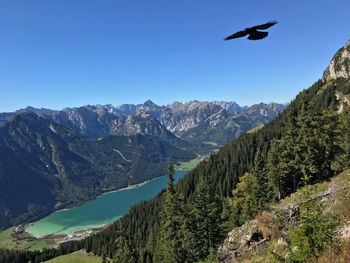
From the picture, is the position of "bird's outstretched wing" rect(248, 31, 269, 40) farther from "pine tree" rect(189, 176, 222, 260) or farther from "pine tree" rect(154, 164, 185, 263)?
"pine tree" rect(154, 164, 185, 263)

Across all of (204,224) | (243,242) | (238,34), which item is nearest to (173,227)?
(204,224)

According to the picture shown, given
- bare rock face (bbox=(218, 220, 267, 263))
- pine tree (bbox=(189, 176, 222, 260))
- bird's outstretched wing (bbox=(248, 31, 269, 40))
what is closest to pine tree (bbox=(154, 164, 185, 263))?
pine tree (bbox=(189, 176, 222, 260))

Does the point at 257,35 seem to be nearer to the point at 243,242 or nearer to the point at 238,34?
the point at 238,34

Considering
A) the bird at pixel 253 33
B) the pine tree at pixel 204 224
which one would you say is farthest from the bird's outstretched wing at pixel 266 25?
the pine tree at pixel 204 224

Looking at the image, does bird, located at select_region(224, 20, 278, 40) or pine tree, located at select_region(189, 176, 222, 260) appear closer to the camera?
bird, located at select_region(224, 20, 278, 40)

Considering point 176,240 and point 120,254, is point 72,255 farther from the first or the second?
point 176,240

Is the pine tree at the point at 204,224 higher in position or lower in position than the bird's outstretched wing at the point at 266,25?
lower

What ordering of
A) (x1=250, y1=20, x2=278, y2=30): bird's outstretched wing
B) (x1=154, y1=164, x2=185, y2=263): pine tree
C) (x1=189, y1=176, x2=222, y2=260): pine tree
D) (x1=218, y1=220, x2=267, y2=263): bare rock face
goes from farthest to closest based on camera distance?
(x1=189, y1=176, x2=222, y2=260): pine tree, (x1=154, y1=164, x2=185, y2=263): pine tree, (x1=218, y1=220, x2=267, y2=263): bare rock face, (x1=250, y1=20, x2=278, y2=30): bird's outstretched wing

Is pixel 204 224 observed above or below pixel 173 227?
below

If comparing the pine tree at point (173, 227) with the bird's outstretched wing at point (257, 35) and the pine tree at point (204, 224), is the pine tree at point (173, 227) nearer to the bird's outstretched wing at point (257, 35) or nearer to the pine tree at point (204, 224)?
the pine tree at point (204, 224)

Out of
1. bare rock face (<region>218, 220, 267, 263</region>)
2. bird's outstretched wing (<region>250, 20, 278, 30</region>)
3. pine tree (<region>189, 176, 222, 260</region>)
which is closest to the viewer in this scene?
bird's outstretched wing (<region>250, 20, 278, 30</region>)

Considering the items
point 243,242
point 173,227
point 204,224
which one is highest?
point 243,242

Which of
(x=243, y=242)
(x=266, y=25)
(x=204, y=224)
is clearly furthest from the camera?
(x=204, y=224)
